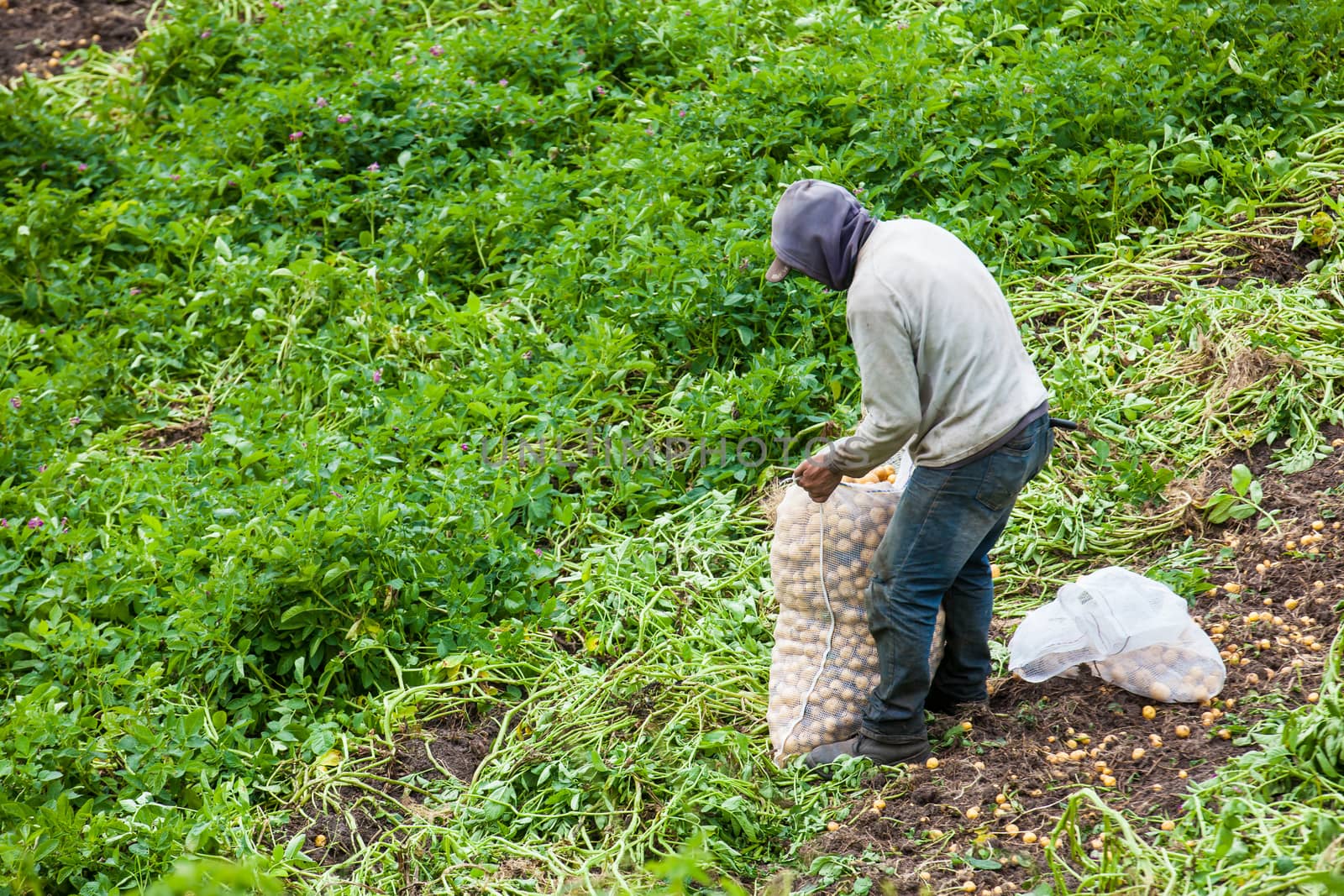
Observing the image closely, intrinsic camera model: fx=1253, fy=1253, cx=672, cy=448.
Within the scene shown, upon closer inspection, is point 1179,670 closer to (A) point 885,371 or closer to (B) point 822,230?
(A) point 885,371

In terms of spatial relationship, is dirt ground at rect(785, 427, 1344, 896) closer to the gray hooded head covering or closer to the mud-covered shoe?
the mud-covered shoe

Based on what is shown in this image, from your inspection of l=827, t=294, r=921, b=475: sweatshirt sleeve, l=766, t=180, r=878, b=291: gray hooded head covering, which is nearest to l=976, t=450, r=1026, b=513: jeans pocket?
l=827, t=294, r=921, b=475: sweatshirt sleeve

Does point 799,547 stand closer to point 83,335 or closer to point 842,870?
point 842,870

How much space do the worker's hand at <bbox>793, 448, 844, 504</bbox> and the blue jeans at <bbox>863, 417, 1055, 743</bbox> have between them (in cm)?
19

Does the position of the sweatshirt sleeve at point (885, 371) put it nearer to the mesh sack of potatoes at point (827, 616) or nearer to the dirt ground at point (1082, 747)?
the mesh sack of potatoes at point (827, 616)

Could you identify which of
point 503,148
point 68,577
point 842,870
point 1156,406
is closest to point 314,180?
point 503,148

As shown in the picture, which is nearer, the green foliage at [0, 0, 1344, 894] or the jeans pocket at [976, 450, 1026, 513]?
the jeans pocket at [976, 450, 1026, 513]

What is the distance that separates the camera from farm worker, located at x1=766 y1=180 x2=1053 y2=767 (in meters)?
3.17

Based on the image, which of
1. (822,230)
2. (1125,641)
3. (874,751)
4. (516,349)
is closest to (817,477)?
(822,230)

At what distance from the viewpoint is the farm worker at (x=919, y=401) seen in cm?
317

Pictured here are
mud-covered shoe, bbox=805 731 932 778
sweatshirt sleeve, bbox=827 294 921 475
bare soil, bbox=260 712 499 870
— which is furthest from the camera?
bare soil, bbox=260 712 499 870

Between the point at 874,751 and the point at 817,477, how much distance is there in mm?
814

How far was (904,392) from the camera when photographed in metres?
3.19

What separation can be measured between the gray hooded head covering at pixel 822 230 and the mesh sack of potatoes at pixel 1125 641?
125 cm
